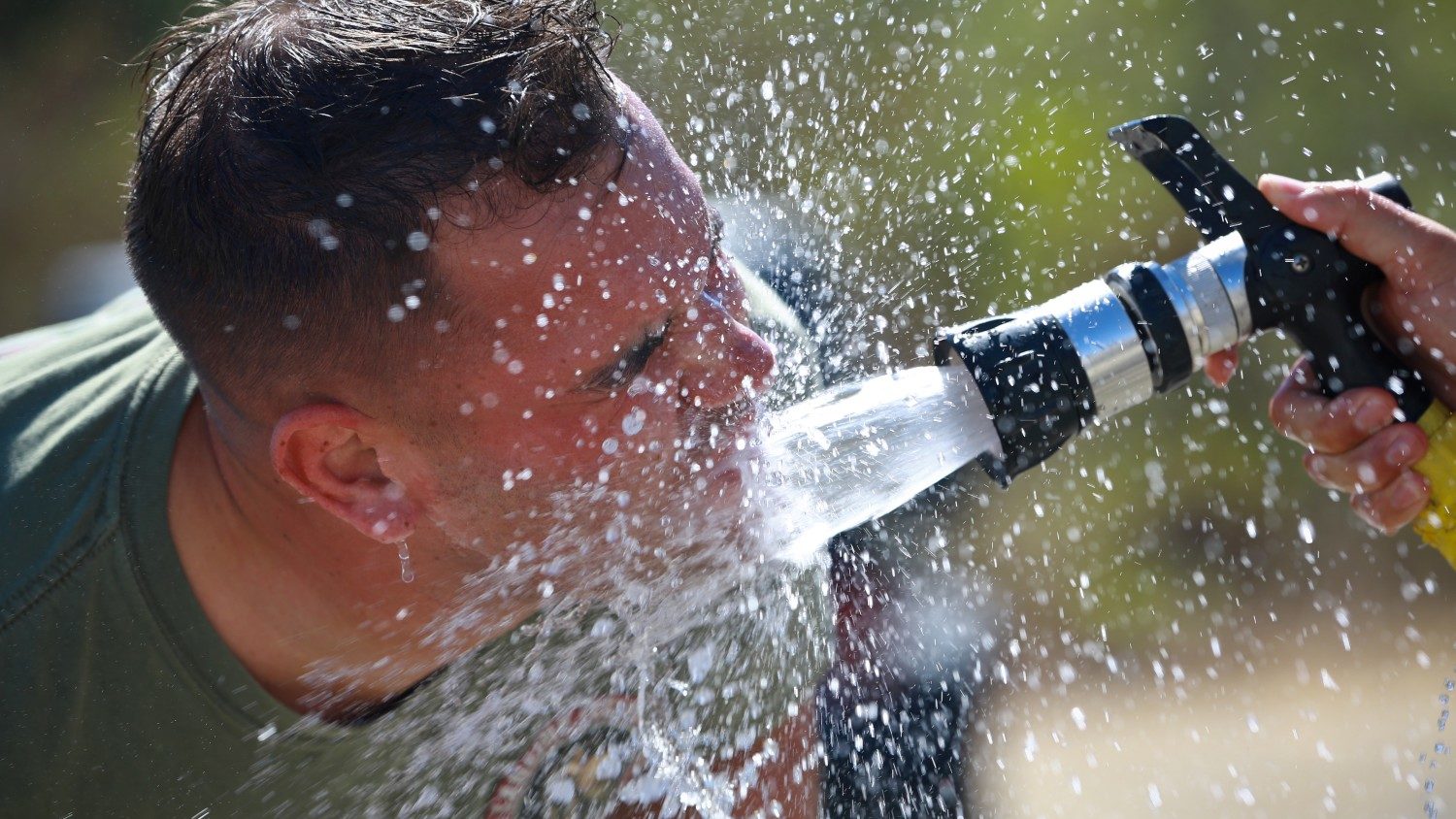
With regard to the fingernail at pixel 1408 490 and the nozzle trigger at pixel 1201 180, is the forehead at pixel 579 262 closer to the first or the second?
the nozzle trigger at pixel 1201 180

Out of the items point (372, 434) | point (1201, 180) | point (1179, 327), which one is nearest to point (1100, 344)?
point (1179, 327)

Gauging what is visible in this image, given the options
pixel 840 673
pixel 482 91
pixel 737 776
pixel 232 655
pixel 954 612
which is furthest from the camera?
pixel 954 612

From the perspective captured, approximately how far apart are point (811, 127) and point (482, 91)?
2.48m

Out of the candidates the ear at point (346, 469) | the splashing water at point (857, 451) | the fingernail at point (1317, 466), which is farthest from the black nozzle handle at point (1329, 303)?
the ear at point (346, 469)

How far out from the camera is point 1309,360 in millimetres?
1598

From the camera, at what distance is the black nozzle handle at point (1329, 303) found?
1.52 meters

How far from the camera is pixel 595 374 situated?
5.16ft

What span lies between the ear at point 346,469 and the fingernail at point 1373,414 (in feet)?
Answer: 4.09

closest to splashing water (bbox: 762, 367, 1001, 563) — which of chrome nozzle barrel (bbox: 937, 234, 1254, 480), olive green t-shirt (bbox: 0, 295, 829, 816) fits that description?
chrome nozzle barrel (bbox: 937, 234, 1254, 480)

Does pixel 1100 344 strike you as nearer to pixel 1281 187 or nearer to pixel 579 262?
pixel 1281 187

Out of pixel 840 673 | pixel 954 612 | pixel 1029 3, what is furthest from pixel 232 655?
pixel 1029 3

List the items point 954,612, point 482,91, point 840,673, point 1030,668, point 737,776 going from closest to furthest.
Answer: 1. point 482,91
2. point 737,776
3. point 840,673
4. point 954,612
5. point 1030,668

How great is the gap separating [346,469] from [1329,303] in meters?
1.30

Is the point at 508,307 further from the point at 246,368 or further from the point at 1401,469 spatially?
the point at 1401,469
